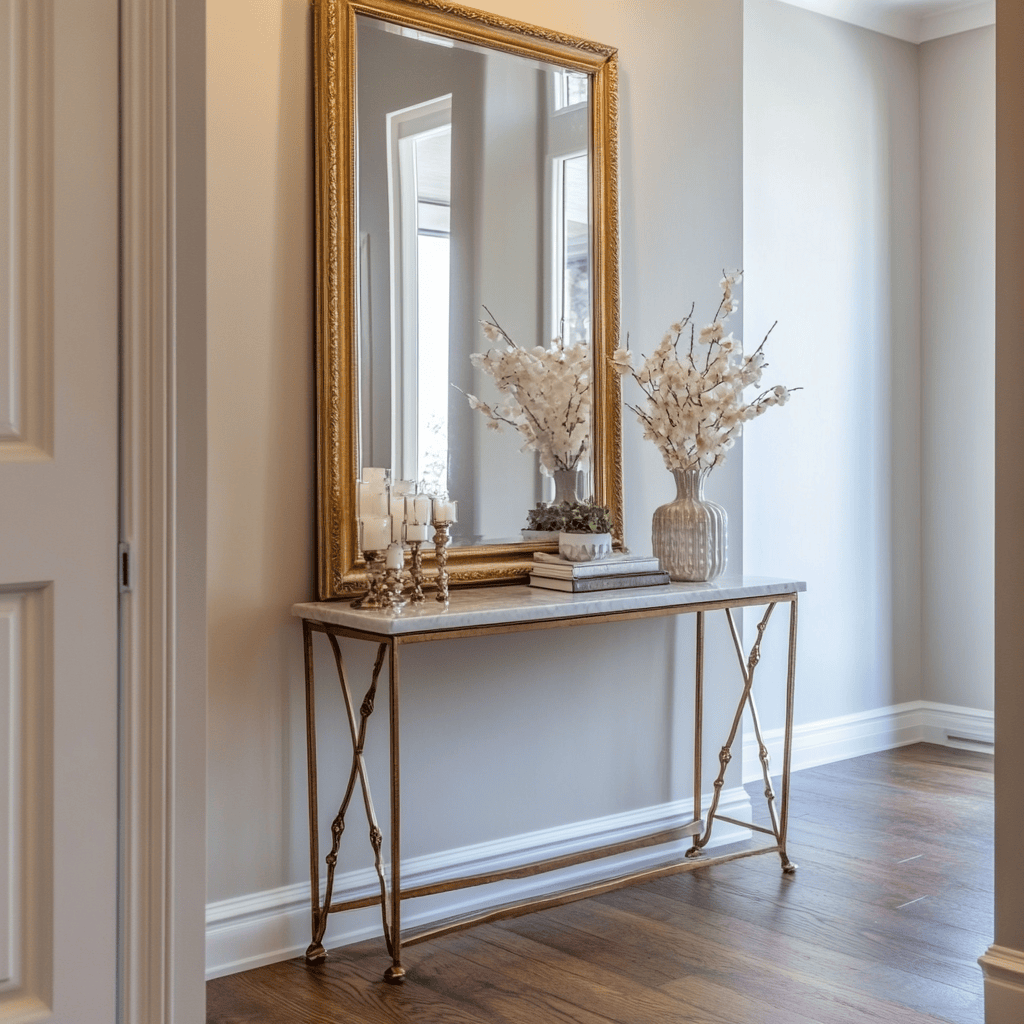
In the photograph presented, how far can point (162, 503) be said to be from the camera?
1.83m

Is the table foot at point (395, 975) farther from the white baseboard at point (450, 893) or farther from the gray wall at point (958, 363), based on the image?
the gray wall at point (958, 363)

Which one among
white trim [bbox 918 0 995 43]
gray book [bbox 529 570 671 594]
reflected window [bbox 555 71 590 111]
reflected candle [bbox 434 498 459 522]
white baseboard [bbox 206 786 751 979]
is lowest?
white baseboard [bbox 206 786 751 979]

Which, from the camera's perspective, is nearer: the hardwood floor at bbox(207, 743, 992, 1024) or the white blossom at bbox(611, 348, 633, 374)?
the hardwood floor at bbox(207, 743, 992, 1024)

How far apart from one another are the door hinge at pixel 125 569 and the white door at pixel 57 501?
0.5 inches

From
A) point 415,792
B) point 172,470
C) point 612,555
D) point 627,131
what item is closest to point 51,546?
point 172,470

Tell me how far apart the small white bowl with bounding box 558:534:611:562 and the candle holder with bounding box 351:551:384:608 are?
591 mm

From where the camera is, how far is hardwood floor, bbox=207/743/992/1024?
2574mm

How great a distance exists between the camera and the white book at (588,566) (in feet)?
10.4

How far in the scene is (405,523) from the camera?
2902 mm

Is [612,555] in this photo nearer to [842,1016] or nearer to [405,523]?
[405,523]

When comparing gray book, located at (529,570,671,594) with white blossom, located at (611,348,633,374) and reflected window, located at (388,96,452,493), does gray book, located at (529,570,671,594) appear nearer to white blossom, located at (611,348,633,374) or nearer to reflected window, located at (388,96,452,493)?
reflected window, located at (388,96,452,493)
